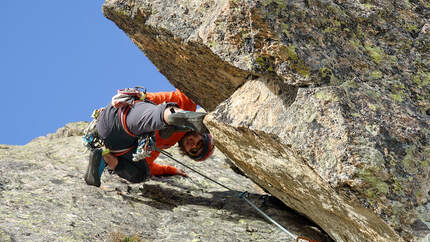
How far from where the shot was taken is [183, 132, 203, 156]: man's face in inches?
409

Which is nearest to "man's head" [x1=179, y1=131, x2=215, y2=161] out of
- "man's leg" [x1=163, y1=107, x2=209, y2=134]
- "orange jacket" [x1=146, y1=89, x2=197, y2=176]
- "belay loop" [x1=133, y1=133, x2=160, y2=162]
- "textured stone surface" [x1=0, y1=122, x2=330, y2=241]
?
"orange jacket" [x1=146, y1=89, x2=197, y2=176]

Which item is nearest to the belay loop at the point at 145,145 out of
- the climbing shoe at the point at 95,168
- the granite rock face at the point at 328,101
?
the climbing shoe at the point at 95,168

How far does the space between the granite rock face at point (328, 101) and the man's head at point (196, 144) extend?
2.46 m

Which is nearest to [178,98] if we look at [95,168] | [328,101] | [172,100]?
[172,100]

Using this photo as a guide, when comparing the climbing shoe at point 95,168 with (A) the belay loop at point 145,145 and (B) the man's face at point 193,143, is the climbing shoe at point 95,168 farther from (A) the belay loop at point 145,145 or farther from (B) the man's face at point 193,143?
(B) the man's face at point 193,143

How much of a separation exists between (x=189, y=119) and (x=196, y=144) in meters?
2.74

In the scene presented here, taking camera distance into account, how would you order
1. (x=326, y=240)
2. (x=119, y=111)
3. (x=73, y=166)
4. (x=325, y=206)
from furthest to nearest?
1. (x=73, y=166)
2. (x=119, y=111)
3. (x=326, y=240)
4. (x=325, y=206)

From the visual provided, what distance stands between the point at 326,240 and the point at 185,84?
4428mm

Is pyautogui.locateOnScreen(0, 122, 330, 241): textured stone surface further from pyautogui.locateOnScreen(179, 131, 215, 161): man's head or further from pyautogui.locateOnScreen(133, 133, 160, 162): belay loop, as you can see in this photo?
pyautogui.locateOnScreen(133, 133, 160, 162): belay loop

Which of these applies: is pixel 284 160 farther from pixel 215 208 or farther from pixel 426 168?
pixel 215 208

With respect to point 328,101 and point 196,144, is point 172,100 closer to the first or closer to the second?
point 196,144

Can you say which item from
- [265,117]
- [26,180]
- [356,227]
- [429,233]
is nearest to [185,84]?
[265,117]

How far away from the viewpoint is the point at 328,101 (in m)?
5.81

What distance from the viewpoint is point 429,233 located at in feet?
17.3
